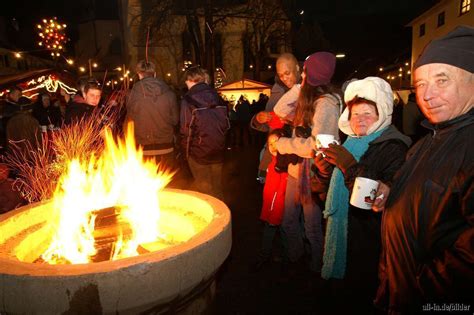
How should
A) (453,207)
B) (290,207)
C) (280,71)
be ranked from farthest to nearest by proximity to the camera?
1. (280,71)
2. (290,207)
3. (453,207)

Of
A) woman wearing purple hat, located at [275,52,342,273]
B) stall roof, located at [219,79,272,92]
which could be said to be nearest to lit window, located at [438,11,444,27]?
stall roof, located at [219,79,272,92]

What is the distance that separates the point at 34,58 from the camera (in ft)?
115

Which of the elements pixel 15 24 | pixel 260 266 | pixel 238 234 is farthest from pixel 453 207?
pixel 15 24

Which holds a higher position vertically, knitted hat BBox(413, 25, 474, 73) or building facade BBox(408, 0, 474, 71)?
building facade BBox(408, 0, 474, 71)

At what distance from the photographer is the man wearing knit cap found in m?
1.47

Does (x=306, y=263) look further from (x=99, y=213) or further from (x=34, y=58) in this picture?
(x=34, y=58)

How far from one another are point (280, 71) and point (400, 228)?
2.79m

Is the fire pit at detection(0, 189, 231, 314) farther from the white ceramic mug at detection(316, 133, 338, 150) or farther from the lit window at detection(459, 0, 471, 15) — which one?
the lit window at detection(459, 0, 471, 15)

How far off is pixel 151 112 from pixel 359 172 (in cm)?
361

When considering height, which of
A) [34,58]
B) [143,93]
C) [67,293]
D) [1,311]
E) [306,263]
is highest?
[34,58]

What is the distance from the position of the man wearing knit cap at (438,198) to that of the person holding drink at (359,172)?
1.16ft

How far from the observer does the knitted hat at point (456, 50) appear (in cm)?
162

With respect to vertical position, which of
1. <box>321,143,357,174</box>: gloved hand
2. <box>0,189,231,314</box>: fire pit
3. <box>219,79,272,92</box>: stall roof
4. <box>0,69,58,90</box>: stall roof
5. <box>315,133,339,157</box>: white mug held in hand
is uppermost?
<box>219,79,272,92</box>: stall roof

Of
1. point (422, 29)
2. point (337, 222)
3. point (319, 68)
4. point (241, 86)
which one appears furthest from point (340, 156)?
point (422, 29)
